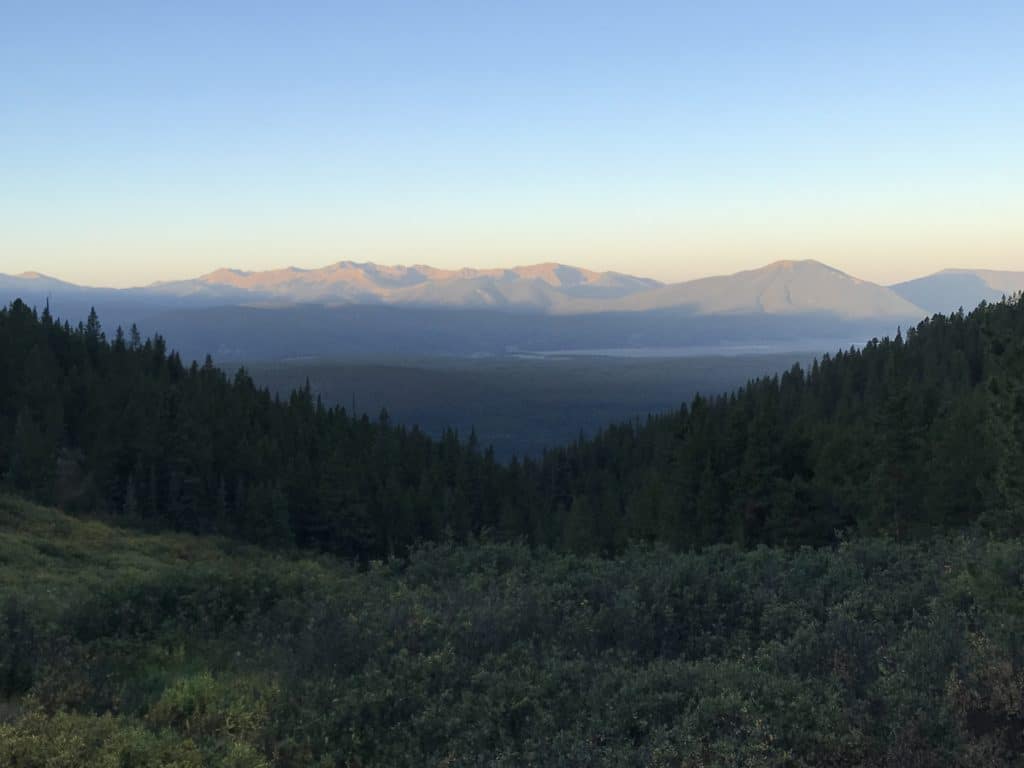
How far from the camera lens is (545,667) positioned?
10414 mm

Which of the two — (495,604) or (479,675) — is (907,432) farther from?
(479,675)

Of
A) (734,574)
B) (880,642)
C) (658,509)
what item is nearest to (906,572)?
(734,574)

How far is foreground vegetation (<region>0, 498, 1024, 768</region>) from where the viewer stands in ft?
25.7

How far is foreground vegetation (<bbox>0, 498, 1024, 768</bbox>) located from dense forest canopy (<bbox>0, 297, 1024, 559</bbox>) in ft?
17.2

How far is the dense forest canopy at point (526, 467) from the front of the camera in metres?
36.2

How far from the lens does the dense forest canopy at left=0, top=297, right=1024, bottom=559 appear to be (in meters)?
36.2

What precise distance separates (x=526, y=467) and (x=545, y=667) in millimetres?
106547

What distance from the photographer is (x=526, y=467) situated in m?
117

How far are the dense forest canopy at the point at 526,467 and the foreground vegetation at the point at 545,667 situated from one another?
17.2 feet

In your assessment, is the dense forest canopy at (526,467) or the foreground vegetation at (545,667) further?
the dense forest canopy at (526,467)

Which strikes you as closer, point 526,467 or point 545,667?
point 545,667

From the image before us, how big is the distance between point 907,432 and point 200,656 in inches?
1309

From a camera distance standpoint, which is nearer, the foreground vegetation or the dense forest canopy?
the foreground vegetation

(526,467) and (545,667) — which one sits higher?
(545,667)
